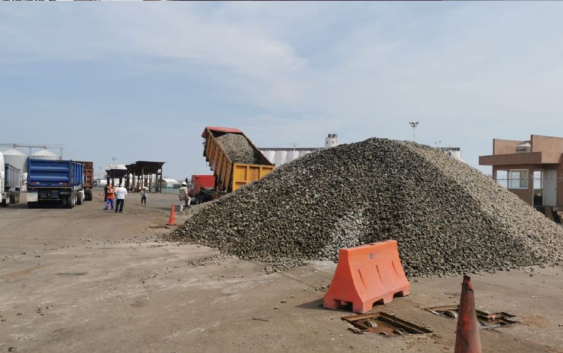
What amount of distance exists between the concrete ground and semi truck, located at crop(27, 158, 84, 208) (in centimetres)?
1479

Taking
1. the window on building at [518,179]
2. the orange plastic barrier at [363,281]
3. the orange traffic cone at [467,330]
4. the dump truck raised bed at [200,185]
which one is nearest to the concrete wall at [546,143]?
the window on building at [518,179]

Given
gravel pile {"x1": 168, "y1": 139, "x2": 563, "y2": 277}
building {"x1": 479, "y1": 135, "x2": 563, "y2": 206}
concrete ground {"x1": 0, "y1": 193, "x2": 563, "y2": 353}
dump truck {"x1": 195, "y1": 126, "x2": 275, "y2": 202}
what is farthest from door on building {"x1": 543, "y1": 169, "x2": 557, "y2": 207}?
concrete ground {"x1": 0, "y1": 193, "x2": 563, "y2": 353}

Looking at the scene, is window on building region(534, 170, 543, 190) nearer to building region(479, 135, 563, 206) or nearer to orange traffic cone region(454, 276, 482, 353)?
building region(479, 135, 563, 206)

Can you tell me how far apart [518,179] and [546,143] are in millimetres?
2734

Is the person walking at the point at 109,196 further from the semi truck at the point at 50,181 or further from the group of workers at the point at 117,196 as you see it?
the semi truck at the point at 50,181

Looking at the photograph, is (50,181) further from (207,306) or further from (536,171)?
(536,171)

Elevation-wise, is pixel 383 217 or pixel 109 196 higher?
pixel 383 217

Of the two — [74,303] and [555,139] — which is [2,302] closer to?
[74,303]

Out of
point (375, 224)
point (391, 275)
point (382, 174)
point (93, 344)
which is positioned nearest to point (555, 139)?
point (382, 174)

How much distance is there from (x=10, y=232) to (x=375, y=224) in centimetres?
1122

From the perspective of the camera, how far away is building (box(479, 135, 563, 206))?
943 inches

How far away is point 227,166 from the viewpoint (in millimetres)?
20562

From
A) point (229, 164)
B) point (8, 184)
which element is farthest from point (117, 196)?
point (8, 184)

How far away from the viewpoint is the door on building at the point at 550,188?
932 inches
